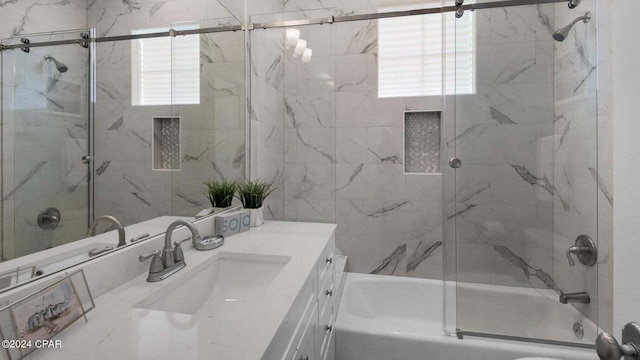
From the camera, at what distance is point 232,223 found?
1455 millimetres

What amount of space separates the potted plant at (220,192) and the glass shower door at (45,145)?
715mm

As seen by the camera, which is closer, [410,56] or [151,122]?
[151,122]

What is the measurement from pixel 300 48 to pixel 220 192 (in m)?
1.45

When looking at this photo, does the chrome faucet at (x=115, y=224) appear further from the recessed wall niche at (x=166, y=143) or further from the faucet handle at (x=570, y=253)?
the faucet handle at (x=570, y=253)

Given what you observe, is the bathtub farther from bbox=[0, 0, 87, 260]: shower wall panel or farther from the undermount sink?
bbox=[0, 0, 87, 260]: shower wall panel

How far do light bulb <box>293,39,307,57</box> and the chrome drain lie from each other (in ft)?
8.38

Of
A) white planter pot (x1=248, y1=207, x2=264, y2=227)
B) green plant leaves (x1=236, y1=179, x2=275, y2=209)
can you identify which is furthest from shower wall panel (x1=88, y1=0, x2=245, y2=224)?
white planter pot (x1=248, y1=207, x2=264, y2=227)

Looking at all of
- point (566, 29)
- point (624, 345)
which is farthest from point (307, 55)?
point (624, 345)

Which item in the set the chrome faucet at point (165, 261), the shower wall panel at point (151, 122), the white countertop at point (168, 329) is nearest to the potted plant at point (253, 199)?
the shower wall panel at point (151, 122)

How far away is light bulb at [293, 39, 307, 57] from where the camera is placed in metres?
2.30

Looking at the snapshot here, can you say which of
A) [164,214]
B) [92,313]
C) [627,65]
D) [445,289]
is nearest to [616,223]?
[627,65]

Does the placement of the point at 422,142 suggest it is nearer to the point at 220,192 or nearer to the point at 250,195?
the point at 250,195

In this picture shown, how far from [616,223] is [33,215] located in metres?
1.24

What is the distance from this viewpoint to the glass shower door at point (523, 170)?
152 cm
